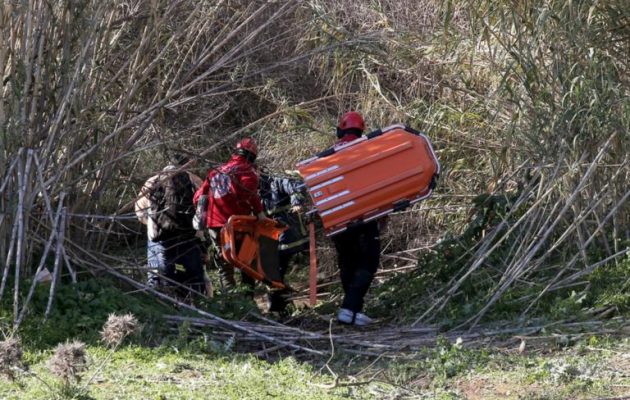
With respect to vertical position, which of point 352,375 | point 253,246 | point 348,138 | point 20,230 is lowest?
point 352,375

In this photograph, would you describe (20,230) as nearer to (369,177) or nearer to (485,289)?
(369,177)

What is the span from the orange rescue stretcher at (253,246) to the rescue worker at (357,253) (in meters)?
0.74

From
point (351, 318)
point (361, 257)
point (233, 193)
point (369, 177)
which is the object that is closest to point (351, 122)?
point (369, 177)

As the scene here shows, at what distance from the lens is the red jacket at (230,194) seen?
10.0 m

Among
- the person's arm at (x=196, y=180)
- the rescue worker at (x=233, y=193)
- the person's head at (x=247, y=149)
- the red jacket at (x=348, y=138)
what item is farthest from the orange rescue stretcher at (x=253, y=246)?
the red jacket at (x=348, y=138)

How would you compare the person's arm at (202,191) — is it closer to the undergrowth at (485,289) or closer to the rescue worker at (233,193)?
the rescue worker at (233,193)

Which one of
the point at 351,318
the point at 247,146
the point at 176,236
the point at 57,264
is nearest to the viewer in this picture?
the point at 57,264

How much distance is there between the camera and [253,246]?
9.96 metres

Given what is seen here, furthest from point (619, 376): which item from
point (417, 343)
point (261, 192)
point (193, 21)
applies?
point (261, 192)

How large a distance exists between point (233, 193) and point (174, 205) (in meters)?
0.66

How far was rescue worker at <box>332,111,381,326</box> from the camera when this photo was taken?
927cm

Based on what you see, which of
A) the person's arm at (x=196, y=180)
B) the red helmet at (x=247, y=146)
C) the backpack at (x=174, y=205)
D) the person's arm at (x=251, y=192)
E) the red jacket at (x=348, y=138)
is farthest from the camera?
the person's arm at (x=196, y=180)

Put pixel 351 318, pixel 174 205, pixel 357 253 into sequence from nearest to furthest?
pixel 351 318 → pixel 357 253 → pixel 174 205

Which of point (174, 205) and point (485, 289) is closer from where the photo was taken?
point (485, 289)
